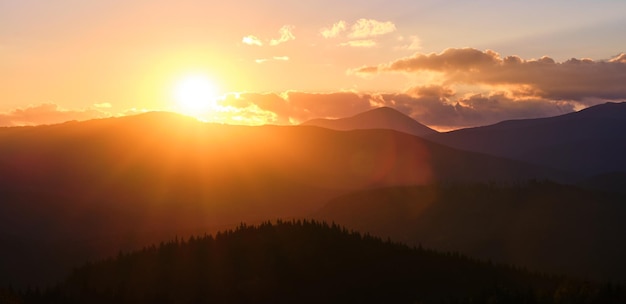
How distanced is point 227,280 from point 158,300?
20.2 m

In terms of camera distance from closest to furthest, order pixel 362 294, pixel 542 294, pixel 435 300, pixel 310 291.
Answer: pixel 542 294, pixel 435 300, pixel 362 294, pixel 310 291

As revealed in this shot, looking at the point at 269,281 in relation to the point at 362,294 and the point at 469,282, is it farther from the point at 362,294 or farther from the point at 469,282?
the point at 469,282

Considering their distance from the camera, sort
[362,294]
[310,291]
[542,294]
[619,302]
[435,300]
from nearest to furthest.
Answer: [619,302], [542,294], [435,300], [362,294], [310,291]

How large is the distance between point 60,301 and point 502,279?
115722mm

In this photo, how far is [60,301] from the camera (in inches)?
7259

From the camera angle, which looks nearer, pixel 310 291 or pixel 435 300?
pixel 435 300

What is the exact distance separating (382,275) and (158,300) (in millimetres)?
59241

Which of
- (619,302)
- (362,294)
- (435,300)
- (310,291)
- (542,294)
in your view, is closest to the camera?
(619,302)

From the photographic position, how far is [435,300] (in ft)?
541

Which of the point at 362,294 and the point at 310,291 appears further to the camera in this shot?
the point at 310,291

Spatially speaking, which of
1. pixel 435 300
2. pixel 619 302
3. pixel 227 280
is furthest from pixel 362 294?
pixel 619 302

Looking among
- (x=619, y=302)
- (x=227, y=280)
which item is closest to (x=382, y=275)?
(x=227, y=280)

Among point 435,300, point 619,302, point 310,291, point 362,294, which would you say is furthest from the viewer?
point 310,291

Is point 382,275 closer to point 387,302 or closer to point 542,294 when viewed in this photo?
point 387,302
